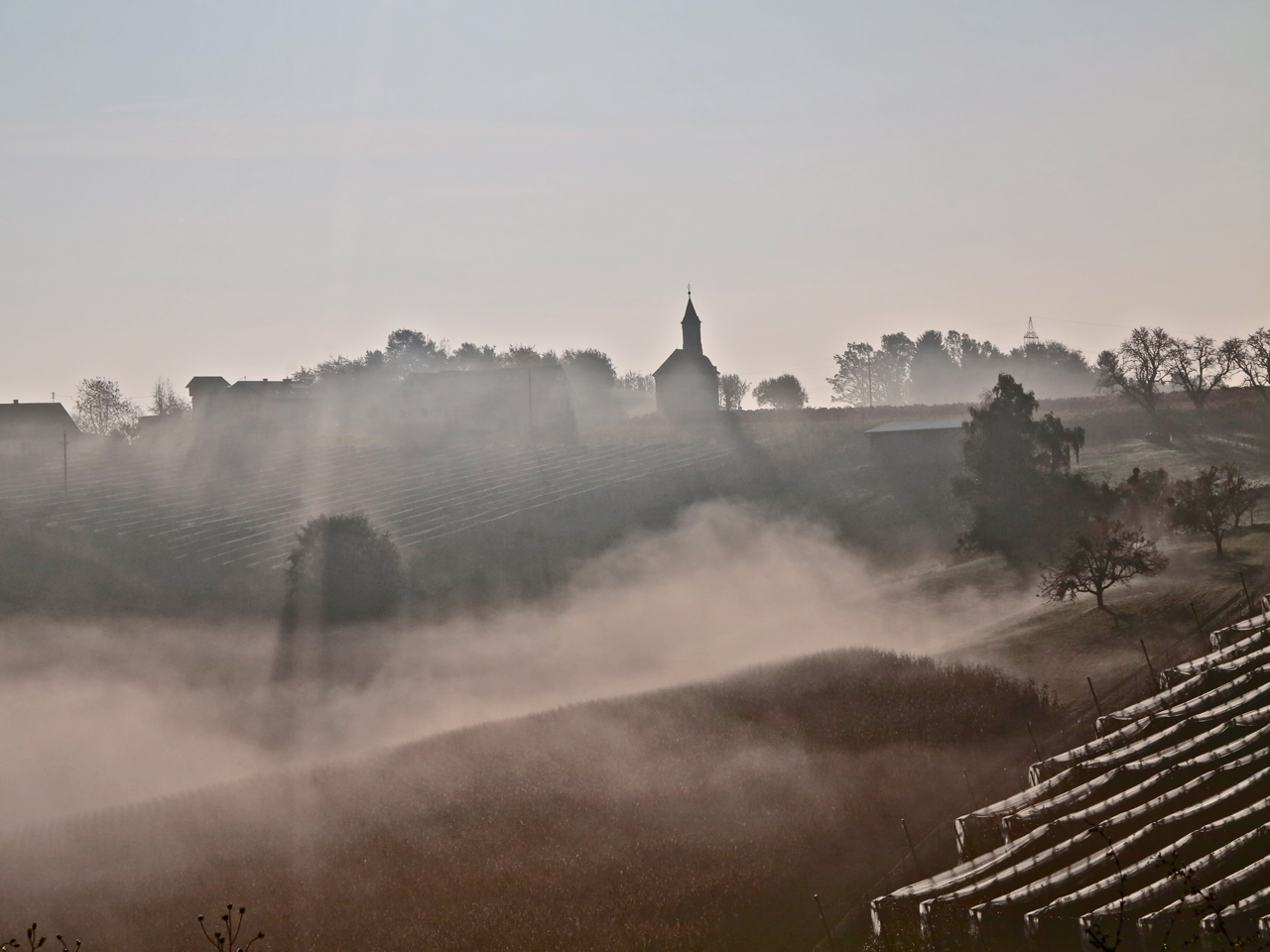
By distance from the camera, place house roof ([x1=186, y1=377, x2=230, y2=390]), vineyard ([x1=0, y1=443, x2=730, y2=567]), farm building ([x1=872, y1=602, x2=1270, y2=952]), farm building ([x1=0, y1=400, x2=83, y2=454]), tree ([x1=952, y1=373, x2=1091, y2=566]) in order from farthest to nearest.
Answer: house roof ([x1=186, y1=377, x2=230, y2=390]), farm building ([x1=0, y1=400, x2=83, y2=454]), vineyard ([x1=0, y1=443, x2=730, y2=567]), tree ([x1=952, y1=373, x2=1091, y2=566]), farm building ([x1=872, y1=602, x2=1270, y2=952])

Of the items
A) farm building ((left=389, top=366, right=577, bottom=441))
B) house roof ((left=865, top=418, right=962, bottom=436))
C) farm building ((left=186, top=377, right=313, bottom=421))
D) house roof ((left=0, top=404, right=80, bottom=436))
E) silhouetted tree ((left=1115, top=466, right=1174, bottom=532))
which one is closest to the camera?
silhouetted tree ((left=1115, top=466, right=1174, bottom=532))

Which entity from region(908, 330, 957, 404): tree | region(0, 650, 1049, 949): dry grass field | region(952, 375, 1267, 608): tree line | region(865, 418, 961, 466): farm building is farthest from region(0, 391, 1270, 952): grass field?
region(908, 330, 957, 404): tree

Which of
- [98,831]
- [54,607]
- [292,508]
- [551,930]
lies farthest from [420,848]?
[292,508]

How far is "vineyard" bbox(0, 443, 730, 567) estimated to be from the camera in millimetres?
66000

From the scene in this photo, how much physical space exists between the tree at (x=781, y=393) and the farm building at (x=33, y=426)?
9971 centimetres

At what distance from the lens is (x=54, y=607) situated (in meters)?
53.9

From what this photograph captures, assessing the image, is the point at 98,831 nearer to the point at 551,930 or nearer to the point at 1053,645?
the point at 551,930

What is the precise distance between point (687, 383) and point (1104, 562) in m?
71.8

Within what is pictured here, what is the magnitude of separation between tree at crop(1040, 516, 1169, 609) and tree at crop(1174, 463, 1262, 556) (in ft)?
10.0

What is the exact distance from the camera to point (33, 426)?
118688 mm

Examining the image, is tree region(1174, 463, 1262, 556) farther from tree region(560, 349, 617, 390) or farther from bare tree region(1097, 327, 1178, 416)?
tree region(560, 349, 617, 390)

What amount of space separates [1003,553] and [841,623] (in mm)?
9130

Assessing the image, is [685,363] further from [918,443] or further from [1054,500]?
[1054,500]

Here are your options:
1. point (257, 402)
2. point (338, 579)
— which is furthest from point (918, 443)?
point (257, 402)
